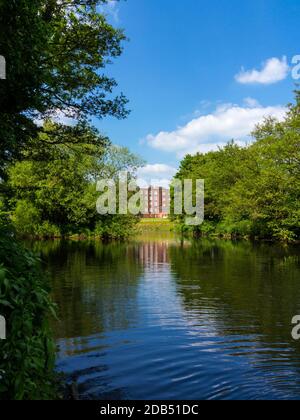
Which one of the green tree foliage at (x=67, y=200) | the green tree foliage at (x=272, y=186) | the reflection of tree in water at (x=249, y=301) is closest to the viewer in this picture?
the reflection of tree in water at (x=249, y=301)

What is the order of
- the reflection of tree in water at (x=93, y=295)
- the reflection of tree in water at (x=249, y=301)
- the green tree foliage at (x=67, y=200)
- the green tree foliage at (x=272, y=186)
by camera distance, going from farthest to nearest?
1. the green tree foliage at (x=67, y=200)
2. the green tree foliage at (x=272, y=186)
3. the reflection of tree in water at (x=93, y=295)
4. the reflection of tree in water at (x=249, y=301)

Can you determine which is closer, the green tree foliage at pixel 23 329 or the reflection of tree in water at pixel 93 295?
the green tree foliage at pixel 23 329

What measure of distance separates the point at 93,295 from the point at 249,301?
21.6ft

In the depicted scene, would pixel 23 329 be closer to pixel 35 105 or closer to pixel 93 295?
pixel 35 105

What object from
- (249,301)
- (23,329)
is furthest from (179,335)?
(23,329)

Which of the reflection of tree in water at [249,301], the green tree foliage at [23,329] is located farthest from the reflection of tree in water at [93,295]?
the green tree foliage at [23,329]

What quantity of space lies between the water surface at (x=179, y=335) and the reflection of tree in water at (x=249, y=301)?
0.04 m

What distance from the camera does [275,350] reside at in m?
11.2

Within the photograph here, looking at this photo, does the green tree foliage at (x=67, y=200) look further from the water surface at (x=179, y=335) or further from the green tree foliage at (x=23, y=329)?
the green tree foliage at (x=23, y=329)

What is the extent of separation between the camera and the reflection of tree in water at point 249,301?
12.1 m

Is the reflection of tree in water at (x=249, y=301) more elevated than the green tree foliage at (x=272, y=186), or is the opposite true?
the green tree foliage at (x=272, y=186)
